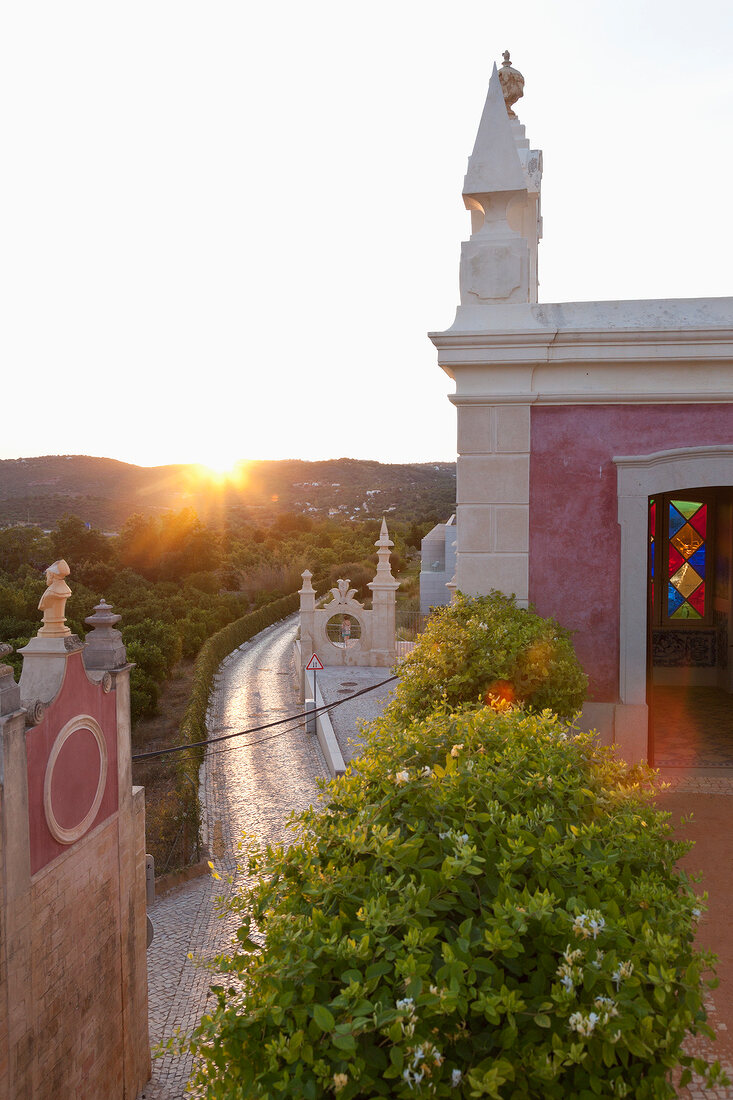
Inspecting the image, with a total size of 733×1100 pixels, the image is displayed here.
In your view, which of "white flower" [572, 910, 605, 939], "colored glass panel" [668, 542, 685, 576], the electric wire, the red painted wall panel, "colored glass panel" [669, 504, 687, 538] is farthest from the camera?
"colored glass panel" [668, 542, 685, 576]

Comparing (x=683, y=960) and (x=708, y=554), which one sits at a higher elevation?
(x=708, y=554)

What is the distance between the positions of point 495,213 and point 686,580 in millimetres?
6805

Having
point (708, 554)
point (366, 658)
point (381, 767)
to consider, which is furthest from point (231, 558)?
point (381, 767)

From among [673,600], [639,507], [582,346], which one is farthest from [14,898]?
[673,600]

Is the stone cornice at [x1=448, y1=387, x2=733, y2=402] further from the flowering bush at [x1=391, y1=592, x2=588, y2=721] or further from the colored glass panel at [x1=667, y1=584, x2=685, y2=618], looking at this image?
the colored glass panel at [x1=667, y1=584, x2=685, y2=618]

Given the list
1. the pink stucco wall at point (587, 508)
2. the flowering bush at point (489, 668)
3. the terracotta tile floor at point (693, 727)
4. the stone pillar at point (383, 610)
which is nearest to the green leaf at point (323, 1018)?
the flowering bush at point (489, 668)

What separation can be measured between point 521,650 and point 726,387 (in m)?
3.20

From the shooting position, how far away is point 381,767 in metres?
3.30

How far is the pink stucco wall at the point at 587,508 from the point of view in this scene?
22.9 ft

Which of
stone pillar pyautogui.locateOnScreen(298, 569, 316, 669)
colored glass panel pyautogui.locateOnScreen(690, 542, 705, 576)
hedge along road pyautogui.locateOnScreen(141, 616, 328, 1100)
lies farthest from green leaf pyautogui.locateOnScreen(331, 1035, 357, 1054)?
stone pillar pyautogui.locateOnScreen(298, 569, 316, 669)

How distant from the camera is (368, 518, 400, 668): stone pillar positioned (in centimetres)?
2170

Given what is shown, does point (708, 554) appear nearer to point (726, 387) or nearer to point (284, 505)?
point (726, 387)

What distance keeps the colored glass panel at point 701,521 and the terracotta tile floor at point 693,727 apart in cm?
229

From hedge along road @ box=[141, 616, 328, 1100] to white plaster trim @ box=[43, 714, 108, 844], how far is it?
1626 millimetres
